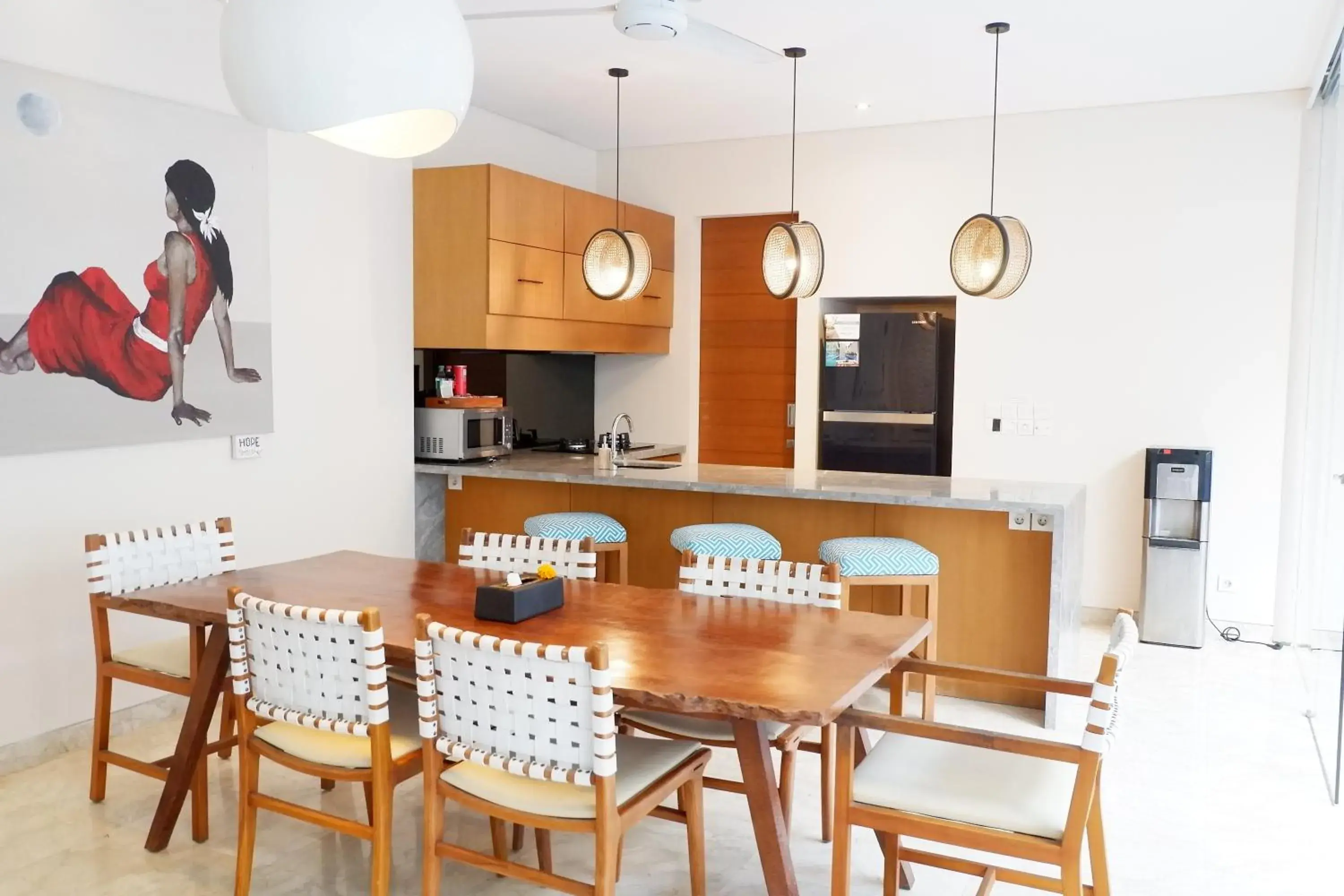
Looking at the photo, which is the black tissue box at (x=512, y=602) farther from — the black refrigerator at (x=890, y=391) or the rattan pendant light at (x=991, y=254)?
the black refrigerator at (x=890, y=391)

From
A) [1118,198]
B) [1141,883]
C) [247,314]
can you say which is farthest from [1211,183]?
[247,314]

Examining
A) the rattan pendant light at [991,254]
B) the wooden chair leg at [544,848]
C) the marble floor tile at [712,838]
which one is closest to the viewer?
the wooden chair leg at [544,848]

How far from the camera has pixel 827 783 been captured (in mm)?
3064

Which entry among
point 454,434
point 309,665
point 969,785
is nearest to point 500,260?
point 454,434

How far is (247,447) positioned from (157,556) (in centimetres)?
103

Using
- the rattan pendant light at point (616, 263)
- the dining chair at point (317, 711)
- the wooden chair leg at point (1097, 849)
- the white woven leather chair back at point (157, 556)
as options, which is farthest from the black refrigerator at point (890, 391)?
the dining chair at point (317, 711)

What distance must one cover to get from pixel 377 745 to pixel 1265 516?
481cm

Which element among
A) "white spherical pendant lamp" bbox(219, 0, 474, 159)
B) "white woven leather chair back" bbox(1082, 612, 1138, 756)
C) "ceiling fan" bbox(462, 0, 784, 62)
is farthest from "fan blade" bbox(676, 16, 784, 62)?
"white woven leather chair back" bbox(1082, 612, 1138, 756)

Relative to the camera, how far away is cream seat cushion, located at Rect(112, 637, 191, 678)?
320 centimetres

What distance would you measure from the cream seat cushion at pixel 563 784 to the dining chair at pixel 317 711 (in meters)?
0.20

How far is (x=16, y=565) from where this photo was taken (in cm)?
350

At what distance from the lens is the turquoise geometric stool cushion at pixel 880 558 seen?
4094mm

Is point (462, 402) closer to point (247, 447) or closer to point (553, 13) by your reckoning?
point (247, 447)

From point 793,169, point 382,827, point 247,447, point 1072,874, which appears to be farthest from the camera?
point 793,169
